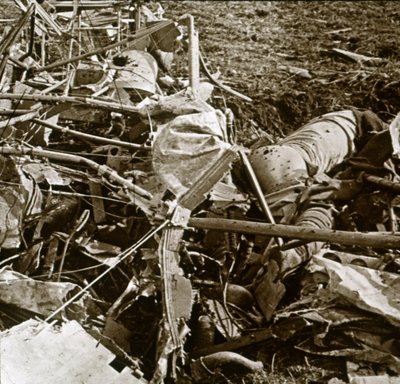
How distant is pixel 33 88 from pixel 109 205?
2.15 meters

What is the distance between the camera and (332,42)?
1216 cm

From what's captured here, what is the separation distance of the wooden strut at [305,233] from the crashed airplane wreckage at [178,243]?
0.04ft

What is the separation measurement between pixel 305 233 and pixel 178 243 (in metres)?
1.01

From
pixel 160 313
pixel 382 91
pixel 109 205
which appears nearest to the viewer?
pixel 160 313

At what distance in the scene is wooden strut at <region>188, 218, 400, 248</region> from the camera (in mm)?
4270

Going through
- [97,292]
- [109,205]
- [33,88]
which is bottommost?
[97,292]

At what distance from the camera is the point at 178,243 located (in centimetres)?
467

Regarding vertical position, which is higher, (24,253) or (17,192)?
(17,192)

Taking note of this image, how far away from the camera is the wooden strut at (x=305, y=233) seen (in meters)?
4.27

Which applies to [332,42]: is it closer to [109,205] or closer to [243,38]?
[243,38]

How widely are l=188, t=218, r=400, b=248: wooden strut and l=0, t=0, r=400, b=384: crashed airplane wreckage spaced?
11 millimetres

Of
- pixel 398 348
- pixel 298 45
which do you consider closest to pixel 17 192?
pixel 398 348

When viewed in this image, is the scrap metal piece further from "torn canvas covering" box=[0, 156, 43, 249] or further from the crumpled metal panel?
the crumpled metal panel

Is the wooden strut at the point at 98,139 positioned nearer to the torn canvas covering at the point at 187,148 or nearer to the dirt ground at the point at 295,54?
the torn canvas covering at the point at 187,148
